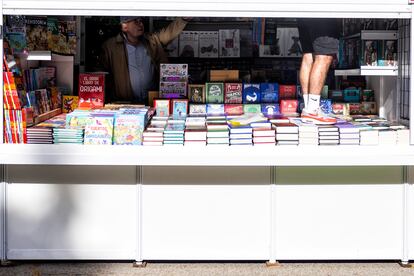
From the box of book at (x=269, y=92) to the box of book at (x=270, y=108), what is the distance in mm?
48

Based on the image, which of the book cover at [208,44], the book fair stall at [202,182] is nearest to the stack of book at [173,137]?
the book fair stall at [202,182]

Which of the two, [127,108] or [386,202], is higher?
[127,108]

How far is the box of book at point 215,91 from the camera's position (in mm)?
6242

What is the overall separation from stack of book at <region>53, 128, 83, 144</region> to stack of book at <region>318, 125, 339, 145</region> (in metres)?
1.77

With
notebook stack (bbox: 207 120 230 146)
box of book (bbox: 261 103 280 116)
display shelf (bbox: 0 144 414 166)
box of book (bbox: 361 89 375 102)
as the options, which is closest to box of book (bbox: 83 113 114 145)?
display shelf (bbox: 0 144 414 166)

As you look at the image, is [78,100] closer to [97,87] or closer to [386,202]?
[97,87]

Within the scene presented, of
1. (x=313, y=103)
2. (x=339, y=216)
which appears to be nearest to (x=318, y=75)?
(x=313, y=103)

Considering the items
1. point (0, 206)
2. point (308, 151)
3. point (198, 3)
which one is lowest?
point (0, 206)

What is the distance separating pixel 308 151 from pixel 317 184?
0.87 ft

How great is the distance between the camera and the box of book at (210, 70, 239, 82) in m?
6.34

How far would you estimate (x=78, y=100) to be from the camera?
640cm

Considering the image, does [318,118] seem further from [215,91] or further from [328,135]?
[215,91]

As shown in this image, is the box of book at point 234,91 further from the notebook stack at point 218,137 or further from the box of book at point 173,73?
the notebook stack at point 218,137

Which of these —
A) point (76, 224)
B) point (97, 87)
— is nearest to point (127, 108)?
point (97, 87)
